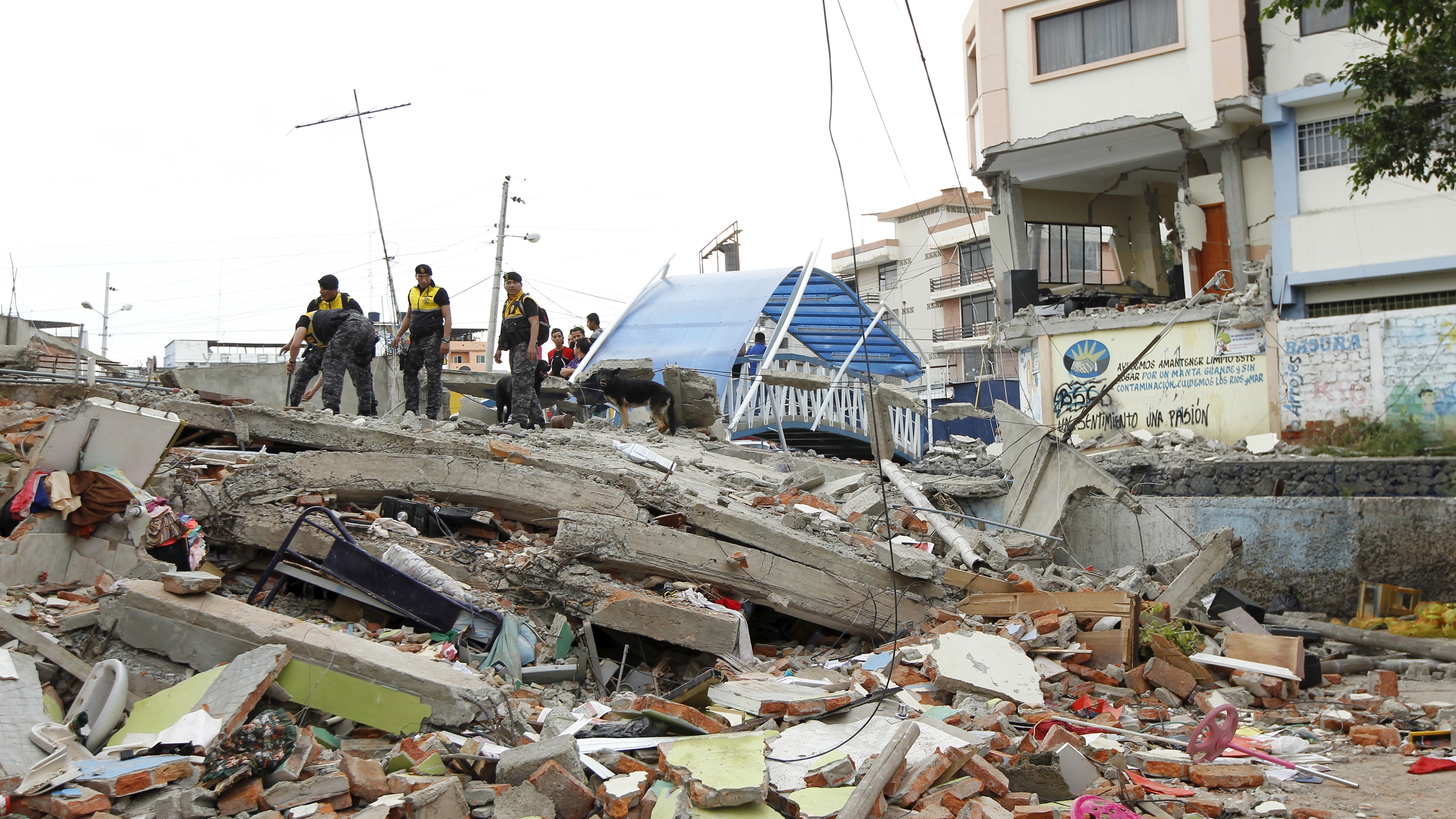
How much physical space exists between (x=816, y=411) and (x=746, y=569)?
13.1 m

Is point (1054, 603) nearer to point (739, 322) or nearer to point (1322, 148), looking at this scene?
point (1322, 148)

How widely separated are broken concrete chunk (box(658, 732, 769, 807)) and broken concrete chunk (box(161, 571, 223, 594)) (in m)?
2.30

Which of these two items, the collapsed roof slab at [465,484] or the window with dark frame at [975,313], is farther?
the window with dark frame at [975,313]

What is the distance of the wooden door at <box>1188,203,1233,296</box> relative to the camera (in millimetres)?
18359

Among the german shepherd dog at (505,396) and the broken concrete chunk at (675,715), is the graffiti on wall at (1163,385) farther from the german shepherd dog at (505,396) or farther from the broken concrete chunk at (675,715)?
the broken concrete chunk at (675,715)

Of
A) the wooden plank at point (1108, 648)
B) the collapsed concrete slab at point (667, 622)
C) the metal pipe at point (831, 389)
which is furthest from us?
the metal pipe at point (831, 389)

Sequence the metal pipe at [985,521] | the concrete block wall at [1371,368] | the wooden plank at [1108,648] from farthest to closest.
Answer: the concrete block wall at [1371,368] < the metal pipe at [985,521] < the wooden plank at [1108,648]

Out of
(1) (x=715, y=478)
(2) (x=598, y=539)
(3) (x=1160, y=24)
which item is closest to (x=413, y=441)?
(2) (x=598, y=539)

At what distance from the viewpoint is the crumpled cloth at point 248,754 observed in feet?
11.4

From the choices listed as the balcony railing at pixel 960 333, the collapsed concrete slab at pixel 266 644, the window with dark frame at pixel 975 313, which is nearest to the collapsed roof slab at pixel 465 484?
the collapsed concrete slab at pixel 266 644

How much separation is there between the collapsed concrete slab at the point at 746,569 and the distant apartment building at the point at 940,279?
2816cm

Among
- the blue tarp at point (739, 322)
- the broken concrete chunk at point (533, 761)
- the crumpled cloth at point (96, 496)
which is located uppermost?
the blue tarp at point (739, 322)

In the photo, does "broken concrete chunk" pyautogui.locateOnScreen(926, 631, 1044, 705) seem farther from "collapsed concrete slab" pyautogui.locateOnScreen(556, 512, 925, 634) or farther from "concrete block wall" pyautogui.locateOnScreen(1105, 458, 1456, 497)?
"concrete block wall" pyautogui.locateOnScreen(1105, 458, 1456, 497)

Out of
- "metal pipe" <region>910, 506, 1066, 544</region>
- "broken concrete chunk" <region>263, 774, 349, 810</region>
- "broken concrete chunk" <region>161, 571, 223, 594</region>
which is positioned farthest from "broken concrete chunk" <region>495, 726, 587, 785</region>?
"metal pipe" <region>910, 506, 1066, 544</region>
